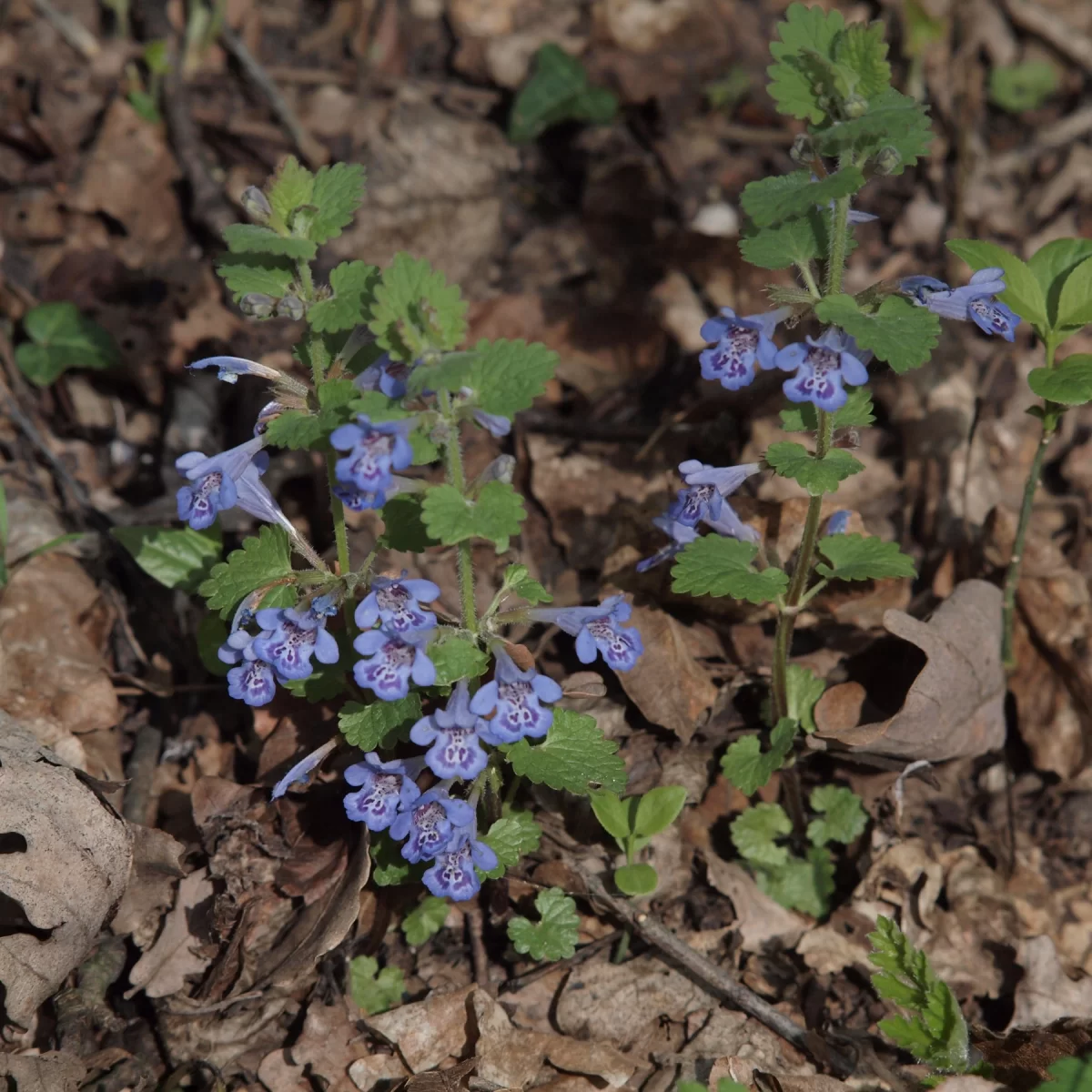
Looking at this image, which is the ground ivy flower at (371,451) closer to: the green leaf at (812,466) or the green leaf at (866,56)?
the green leaf at (812,466)

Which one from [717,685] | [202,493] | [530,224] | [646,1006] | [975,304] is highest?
[975,304]

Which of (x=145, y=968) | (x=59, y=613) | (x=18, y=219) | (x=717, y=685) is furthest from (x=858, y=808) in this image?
(x=18, y=219)

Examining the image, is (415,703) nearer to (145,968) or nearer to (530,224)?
(145,968)

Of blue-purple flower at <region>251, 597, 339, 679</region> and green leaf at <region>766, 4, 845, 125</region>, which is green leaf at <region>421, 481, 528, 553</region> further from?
green leaf at <region>766, 4, 845, 125</region>

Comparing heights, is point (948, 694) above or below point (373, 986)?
above

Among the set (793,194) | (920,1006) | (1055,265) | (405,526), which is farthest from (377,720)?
(1055,265)

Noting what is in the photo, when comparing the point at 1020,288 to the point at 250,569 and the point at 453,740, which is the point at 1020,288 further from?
the point at 250,569

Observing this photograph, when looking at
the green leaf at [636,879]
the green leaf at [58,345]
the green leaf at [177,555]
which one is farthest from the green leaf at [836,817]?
Result: the green leaf at [58,345]
